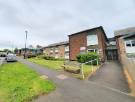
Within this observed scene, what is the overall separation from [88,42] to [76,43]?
386 centimetres

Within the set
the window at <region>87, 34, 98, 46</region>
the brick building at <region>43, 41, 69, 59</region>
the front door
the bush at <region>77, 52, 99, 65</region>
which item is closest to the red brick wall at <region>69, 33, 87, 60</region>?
the window at <region>87, 34, 98, 46</region>

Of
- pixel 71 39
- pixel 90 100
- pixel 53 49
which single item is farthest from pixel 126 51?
pixel 53 49

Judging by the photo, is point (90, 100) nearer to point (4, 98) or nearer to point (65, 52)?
point (4, 98)

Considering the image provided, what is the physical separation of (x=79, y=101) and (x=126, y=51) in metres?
21.5

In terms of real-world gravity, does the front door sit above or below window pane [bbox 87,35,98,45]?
below

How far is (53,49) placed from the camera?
52.9 metres

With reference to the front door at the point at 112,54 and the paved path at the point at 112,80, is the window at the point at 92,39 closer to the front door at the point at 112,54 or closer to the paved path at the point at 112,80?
the front door at the point at 112,54

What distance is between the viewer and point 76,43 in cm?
3150

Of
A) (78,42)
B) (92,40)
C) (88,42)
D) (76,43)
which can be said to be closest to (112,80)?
(92,40)

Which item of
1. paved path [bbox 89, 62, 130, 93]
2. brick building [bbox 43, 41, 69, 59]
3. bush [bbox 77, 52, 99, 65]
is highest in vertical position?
brick building [bbox 43, 41, 69, 59]

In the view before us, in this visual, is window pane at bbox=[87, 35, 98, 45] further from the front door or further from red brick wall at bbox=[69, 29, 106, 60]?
Answer: the front door

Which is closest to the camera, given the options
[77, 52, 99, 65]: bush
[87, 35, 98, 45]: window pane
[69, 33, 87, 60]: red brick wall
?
[77, 52, 99, 65]: bush

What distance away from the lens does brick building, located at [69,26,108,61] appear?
26.7 m

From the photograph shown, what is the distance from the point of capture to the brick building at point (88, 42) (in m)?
26.7
